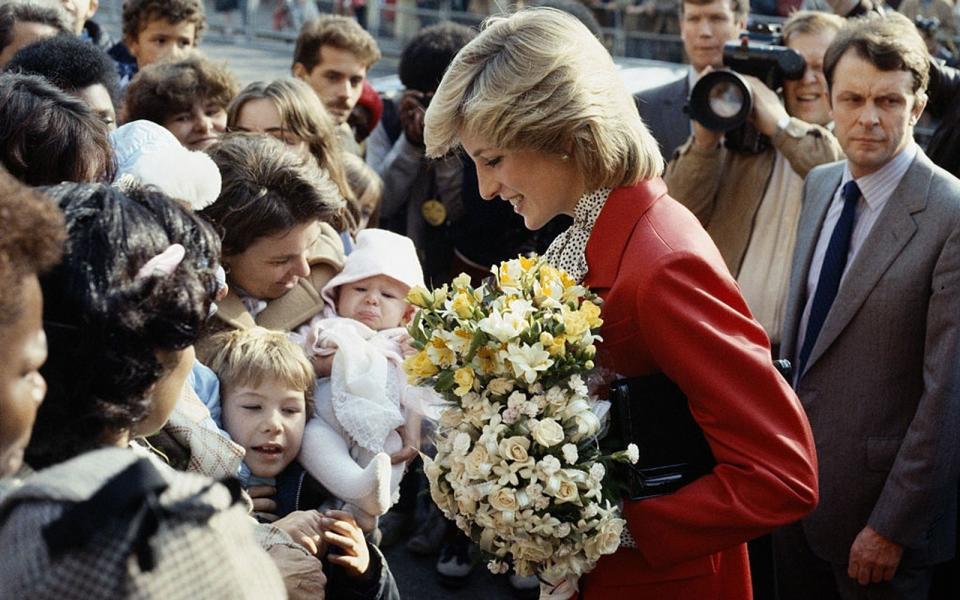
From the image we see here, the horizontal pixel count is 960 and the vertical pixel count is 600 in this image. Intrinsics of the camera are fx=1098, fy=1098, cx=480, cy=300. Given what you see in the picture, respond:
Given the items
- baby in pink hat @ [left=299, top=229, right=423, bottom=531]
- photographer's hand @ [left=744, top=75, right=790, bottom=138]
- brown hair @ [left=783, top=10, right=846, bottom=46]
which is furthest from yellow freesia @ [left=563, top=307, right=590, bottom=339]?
brown hair @ [left=783, top=10, right=846, bottom=46]

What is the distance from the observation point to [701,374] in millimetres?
2254

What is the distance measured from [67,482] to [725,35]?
429 centimetres

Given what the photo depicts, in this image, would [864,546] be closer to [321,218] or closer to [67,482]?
[321,218]

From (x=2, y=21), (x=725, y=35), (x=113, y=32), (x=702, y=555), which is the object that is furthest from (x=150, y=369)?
(x=113, y=32)

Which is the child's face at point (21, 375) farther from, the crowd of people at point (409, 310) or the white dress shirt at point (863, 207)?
the white dress shirt at point (863, 207)

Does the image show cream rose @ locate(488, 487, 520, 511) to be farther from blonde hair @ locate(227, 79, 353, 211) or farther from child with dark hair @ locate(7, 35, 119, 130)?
blonde hair @ locate(227, 79, 353, 211)

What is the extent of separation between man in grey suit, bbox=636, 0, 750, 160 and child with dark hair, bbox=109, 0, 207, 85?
7.10 ft

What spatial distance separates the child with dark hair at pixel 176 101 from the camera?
12.7ft

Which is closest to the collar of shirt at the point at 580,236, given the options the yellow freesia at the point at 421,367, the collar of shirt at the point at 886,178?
the yellow freesia at the point at 421,367

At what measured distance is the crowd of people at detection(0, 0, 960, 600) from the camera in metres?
1.39

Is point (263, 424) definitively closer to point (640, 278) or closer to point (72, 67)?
point (640, 278)

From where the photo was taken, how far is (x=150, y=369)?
163 centimetres

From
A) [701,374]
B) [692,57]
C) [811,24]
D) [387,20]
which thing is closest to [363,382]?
[701,374]

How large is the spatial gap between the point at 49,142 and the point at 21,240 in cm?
123
